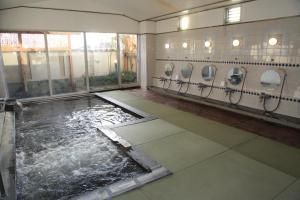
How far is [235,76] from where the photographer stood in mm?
5383

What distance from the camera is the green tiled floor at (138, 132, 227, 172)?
116 inches

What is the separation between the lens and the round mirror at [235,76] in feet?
17.3

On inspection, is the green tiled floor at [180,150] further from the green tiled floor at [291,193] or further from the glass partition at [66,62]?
the glass partition at [66,62]

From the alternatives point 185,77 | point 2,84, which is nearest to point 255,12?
point 185,77

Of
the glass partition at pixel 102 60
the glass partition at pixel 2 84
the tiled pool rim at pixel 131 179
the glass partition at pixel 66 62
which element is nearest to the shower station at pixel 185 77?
the glass partition at pixel 102 60

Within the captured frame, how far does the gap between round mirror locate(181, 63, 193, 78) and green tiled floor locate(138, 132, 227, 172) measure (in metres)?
3.33

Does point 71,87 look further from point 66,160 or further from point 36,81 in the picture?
point 66,160

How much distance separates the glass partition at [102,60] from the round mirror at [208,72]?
358cm

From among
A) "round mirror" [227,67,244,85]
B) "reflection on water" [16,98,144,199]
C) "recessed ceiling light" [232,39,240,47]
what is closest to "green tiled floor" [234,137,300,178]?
"reflection on water" [16,98,144,199]

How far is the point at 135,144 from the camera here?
3.50m

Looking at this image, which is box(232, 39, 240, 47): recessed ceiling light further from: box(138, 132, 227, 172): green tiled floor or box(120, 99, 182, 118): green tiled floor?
box(138, 132, 227, 172): green tiled floor

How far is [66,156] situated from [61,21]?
4.99 metres

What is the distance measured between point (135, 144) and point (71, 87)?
486 centimetres

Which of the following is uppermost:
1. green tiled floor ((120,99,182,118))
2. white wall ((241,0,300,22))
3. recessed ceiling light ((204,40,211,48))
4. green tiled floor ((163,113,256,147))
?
white wall ((241,0,300,22))
